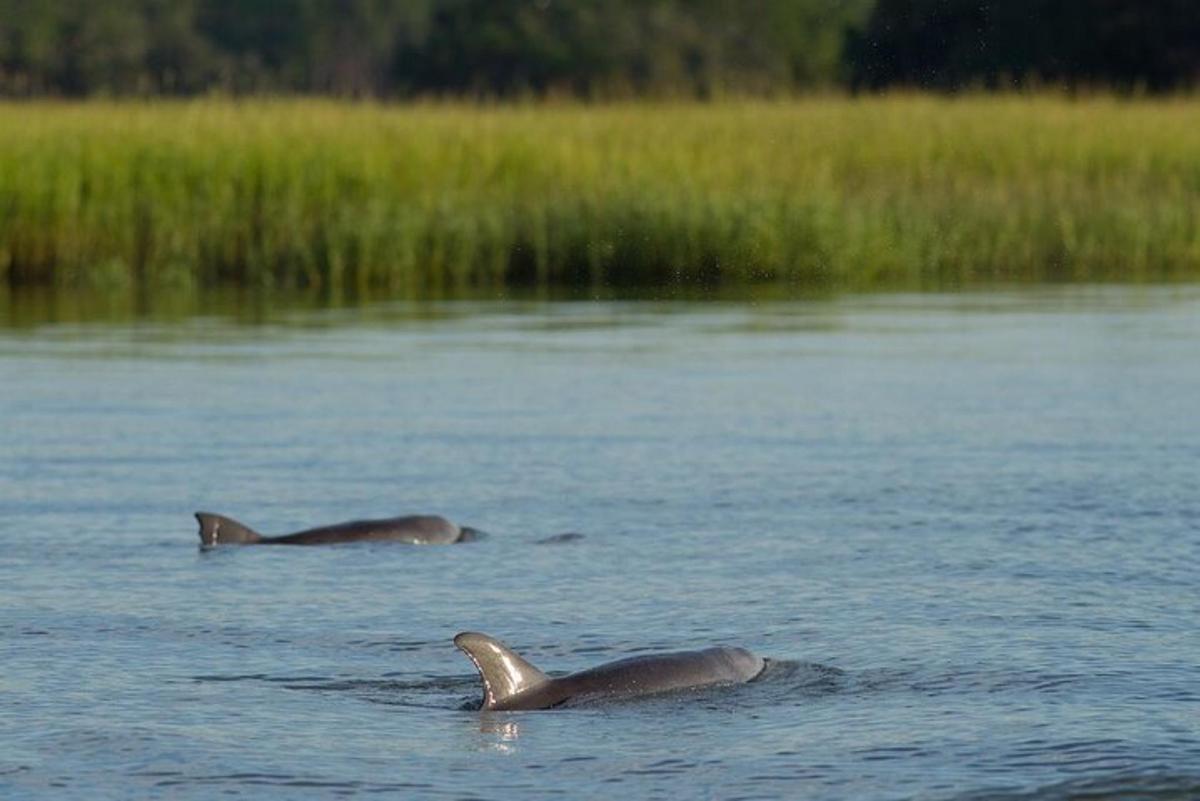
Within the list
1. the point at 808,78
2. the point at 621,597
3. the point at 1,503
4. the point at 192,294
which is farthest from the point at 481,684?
the point at 808,78

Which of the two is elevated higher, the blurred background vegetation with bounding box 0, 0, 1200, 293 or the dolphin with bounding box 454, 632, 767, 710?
the blurred background vegetation with bounding box 0, 0, 1200, 293

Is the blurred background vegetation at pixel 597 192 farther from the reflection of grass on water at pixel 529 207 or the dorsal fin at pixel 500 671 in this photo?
the dorsal fin at pixel 500 671

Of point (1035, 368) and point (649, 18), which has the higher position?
point (649, 18)

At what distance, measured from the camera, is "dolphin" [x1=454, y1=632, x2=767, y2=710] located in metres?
5.59

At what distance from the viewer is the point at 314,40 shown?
234 ft

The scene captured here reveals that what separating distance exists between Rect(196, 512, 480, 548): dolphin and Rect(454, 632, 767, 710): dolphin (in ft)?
6.74

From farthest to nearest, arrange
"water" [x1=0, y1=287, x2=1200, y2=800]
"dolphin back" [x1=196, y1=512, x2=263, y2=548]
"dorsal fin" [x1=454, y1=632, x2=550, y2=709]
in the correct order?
"dolphin back" [x1=196, y1=512, x2=263, y2=548], "dorsal fin" [x1=454, y1=632, x2=550, y2=709], "water" [x1=0, y1=287, x2=1200, y2=800]

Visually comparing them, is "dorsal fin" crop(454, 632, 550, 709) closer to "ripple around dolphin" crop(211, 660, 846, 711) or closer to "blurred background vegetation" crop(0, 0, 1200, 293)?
"ripple around dolphin" crop(211, 660, 846, 711)

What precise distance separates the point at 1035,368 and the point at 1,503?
5905mm

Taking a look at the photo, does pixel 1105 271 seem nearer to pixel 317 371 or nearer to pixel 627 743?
pixel 317 371

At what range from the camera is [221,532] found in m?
7.83

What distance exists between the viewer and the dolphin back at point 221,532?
7.80 metres

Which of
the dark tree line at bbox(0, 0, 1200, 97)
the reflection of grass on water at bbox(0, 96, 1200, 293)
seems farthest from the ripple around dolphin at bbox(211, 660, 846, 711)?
the dark tree line at bbox(0, 0, 1200, 97)

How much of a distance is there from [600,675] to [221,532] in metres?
2.33
